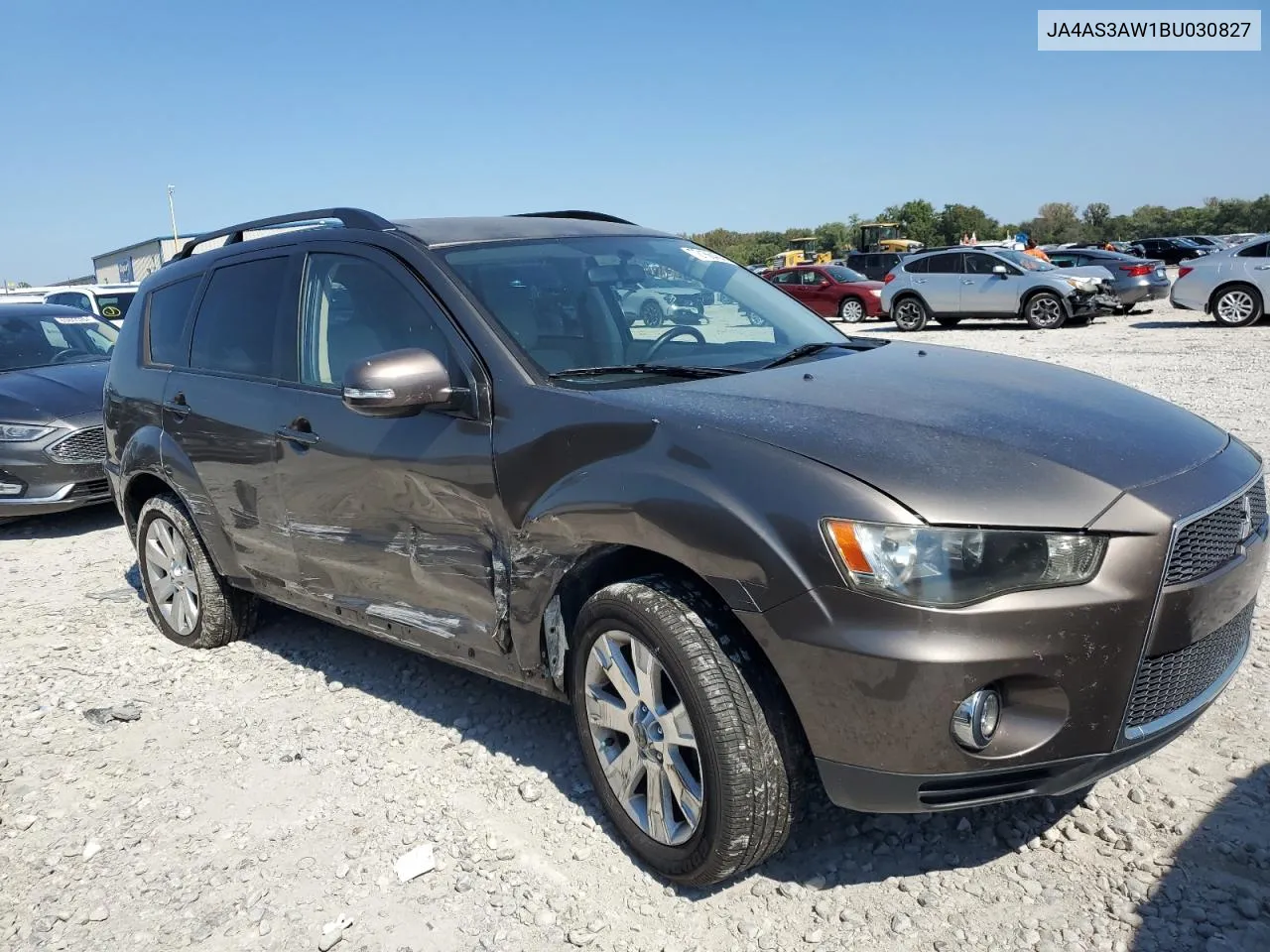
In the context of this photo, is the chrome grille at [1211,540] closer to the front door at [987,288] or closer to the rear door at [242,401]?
the rear door at [242,401]

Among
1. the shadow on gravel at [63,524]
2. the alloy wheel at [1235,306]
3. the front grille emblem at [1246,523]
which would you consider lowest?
the shadow on gravel at [63,524]

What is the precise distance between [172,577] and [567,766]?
2582 mm

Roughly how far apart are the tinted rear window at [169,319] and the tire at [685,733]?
2.97 metres

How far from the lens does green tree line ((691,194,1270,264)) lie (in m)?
67.1

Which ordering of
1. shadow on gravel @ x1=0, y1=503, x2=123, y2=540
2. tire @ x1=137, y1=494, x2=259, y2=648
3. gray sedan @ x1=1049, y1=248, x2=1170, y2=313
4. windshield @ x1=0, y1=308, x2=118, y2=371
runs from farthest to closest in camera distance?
gray sedan @ x1=1049, y1=248, x2=1170, y2=313 → windshield @ x1=0, y1=308, x2=118, y2=371 → shadow on gravel @ x1=0, y1=503, x2=123, y2=540 → tire @ x1=137, y1=494, x2=259, y2=648

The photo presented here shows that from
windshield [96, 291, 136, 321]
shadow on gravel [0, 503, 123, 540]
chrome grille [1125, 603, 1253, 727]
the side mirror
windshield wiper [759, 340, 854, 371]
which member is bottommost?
shadow on gravel [0, 503, 123, 540]

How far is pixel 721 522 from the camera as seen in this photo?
99.3 inches

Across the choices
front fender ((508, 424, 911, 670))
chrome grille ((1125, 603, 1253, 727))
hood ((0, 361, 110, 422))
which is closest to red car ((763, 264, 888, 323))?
hood ((0, 361, 110, 422))

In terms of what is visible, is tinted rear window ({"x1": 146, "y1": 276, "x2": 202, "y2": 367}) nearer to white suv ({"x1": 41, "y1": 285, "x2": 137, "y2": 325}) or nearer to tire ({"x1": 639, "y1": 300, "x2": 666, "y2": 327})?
tire ({"x1": 639, "y1": 300, "x2": 666, "y2": 327})

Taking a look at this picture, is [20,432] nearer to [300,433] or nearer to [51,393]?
[51,393]

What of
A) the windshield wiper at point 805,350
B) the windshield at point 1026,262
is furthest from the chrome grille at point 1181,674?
the windshield at point 1026,262

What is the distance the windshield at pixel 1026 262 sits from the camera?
20031 mm

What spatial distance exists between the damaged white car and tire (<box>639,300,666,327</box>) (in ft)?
58.6

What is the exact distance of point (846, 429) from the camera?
103 inches
